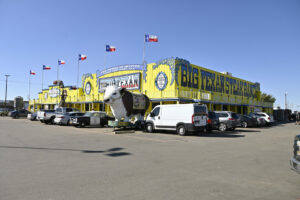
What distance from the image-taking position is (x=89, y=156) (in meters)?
7.91

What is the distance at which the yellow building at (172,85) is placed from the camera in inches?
1008

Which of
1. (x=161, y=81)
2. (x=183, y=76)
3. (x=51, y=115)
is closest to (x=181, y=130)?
(x=161, y=81)

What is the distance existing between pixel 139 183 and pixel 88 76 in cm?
3552

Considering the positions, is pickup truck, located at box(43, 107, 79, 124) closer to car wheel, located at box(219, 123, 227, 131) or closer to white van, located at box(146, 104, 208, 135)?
white van, located at box(146, 104, 208, 135)

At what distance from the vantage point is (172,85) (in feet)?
85.7

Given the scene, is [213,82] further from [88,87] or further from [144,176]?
[144,176]

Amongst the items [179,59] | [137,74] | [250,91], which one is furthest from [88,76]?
[250,91]

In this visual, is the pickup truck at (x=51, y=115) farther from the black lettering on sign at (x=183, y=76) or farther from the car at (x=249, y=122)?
the car at (x=249, y=122)

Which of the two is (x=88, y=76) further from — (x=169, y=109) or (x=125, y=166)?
(x=125, y=166)

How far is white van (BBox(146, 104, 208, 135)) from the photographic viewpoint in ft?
47.6

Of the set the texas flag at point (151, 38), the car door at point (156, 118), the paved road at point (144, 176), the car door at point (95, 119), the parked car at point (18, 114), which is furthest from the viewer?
the parked car at point (18, 114)

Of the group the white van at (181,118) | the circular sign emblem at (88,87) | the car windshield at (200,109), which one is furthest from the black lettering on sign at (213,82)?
the circular sign emblem at (88,87)

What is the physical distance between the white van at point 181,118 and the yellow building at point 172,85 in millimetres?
6930

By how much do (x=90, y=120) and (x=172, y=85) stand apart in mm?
10283
